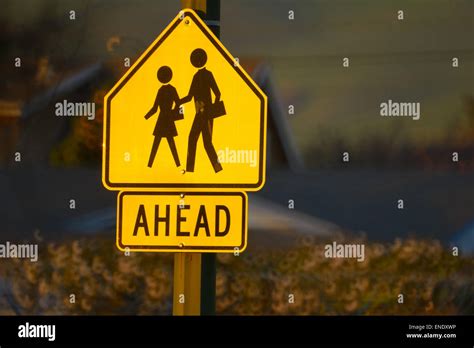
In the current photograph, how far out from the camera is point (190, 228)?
5699 millimetres

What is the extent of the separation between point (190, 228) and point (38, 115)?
5550 mm

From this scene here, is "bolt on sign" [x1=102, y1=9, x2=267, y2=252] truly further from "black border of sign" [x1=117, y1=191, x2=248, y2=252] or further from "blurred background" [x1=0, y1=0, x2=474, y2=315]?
"blurred background" [x1=0, y1=0, x2=474, y2=315]

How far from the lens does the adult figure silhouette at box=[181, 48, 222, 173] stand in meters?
5.67

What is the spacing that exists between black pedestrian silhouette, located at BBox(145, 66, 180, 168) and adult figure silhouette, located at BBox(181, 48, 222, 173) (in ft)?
0.23

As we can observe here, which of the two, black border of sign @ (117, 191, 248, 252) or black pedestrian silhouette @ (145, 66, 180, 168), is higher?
black pedestrian silhouette @ (145, 66, 180, 168)

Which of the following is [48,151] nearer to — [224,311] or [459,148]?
[224,311]

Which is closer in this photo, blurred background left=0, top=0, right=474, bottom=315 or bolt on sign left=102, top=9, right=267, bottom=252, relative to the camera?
bolt on sign left=102, top=9, right=267, bottom=252
